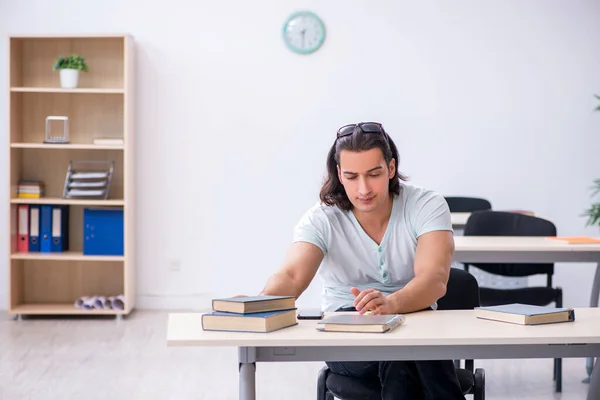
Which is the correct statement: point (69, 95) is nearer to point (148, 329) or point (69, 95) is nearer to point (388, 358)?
point (148, 329)

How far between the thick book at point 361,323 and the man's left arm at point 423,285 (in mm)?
129

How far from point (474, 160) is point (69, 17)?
3.01m

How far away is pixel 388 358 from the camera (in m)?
2.05

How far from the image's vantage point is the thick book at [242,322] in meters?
2.05

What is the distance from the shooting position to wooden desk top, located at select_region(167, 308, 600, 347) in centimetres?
198

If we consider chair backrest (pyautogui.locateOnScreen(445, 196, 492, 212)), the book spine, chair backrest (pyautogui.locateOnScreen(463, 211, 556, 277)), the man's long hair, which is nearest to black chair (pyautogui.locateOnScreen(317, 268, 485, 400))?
the book spine

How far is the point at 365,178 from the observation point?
2562mm

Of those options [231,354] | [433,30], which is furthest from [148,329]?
[433,30]

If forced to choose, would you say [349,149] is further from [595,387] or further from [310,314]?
[595,387]

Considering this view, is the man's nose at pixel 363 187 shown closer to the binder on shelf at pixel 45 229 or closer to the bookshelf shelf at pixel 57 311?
the bookshelf shelf at pixel 57 311

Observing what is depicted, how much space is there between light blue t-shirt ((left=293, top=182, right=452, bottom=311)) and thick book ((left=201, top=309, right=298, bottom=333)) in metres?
0.57

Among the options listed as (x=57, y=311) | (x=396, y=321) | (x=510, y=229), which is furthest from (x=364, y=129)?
(x=57, y=311)

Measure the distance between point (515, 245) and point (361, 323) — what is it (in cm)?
197

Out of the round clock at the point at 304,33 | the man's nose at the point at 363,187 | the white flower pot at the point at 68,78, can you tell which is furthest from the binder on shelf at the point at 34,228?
the man's nose at the point at 363,187
